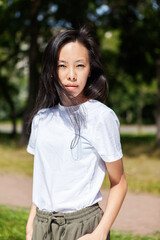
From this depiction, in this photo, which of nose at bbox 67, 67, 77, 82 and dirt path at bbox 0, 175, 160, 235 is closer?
nose at bbox 67, 67, 77, 82

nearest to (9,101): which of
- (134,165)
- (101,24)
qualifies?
(101,24)

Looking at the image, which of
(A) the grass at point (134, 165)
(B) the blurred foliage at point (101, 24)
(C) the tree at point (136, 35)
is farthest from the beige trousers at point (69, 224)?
(C) the tree at point (136, 35)

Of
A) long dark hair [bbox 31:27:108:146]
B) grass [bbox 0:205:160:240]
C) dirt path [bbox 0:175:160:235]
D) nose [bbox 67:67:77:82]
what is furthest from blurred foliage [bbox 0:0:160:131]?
nose [bbox 67:67:77:82]

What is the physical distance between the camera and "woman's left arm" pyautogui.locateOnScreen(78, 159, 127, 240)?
5.57ft

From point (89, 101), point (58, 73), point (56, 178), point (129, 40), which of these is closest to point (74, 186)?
point (56, 178)

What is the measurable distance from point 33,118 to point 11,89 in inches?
847

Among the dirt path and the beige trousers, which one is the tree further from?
the beige trousers

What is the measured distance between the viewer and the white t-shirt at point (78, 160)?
173 centimetres

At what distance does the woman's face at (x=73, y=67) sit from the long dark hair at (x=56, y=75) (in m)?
0.02

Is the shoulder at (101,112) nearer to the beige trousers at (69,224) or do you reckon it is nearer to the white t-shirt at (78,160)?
the white t-shirt at (78,160)

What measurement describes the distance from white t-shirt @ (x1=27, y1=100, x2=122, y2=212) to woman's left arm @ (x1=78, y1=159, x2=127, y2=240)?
0.05 metres

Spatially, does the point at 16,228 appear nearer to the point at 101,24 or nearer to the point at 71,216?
the point at 71,216

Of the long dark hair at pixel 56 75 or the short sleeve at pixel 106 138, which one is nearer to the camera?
the short sleeve at pixel 106 138

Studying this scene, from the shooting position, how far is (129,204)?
6922 mm
